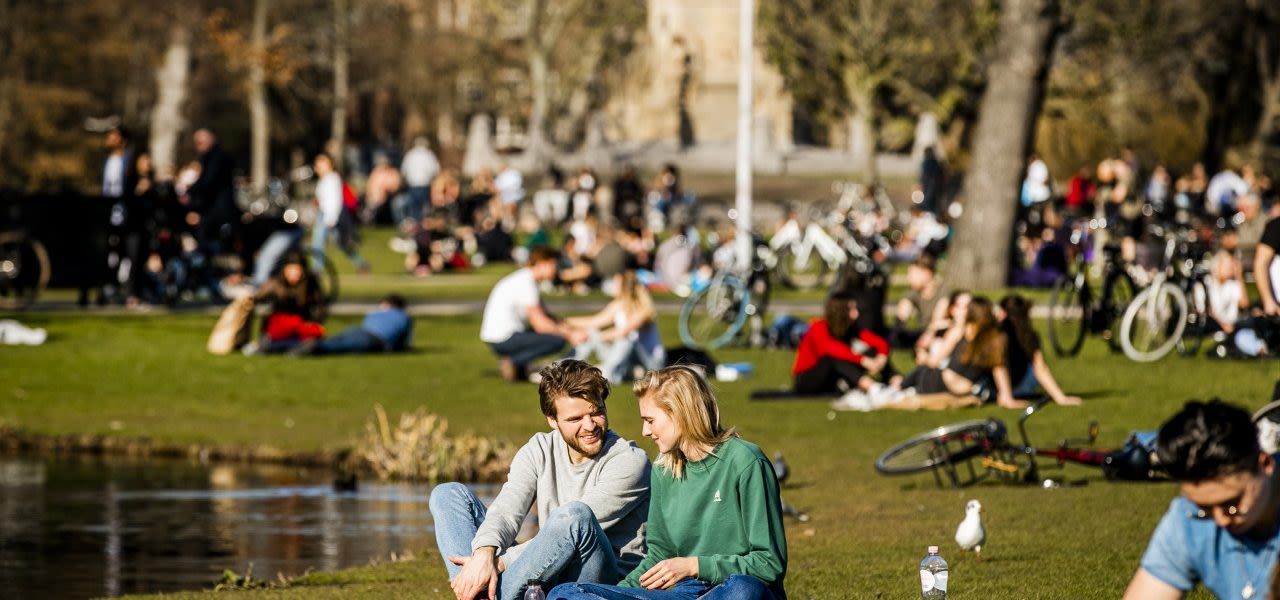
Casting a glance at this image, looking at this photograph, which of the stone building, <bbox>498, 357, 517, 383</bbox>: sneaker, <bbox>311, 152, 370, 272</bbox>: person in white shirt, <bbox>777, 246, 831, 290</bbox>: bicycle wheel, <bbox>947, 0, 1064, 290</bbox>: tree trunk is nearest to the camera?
<bbox>498, 357, 517, 383</bbox>: sneaker

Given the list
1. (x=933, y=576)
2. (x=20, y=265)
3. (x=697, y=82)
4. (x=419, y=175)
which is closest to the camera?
(x=933, y=576)

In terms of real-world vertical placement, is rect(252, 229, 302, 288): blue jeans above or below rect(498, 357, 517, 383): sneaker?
above

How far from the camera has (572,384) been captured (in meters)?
7.09

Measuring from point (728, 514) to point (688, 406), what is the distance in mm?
383

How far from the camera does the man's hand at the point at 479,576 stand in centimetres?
719

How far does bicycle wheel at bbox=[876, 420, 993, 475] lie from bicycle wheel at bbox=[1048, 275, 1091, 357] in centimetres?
702

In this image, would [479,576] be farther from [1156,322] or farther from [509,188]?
[509,188]

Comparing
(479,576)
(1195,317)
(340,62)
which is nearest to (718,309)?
(1195,317)

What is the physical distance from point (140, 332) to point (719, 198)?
3175cm

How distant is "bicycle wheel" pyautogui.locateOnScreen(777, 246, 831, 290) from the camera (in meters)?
30.7

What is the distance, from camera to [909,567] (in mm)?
9633

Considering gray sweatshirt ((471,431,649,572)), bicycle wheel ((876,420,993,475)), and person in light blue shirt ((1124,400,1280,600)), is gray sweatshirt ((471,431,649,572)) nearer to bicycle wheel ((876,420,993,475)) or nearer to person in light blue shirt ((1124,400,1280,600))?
person in light blue shirt ((1124,400,1280,600))

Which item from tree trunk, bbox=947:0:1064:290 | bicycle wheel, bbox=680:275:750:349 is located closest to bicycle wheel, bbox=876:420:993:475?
bicycle wheel, bbox=680:275:750:349

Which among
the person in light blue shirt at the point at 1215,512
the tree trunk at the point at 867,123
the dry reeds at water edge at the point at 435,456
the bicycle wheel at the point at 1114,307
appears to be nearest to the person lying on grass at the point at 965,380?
the dry reeds at water edge at the point at 435,456
